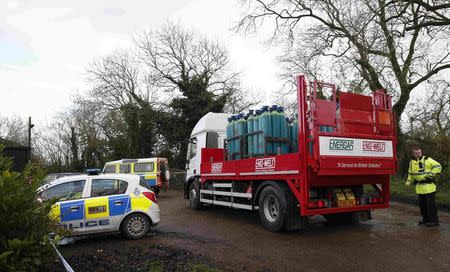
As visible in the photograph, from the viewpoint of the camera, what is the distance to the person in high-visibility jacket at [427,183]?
9750 mm

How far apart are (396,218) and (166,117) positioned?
82.7ft

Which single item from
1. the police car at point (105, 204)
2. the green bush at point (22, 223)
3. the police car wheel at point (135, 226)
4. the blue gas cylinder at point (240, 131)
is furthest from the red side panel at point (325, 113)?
the green bush at point (22, 223)

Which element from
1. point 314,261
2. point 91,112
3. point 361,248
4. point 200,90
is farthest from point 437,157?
point 91,112

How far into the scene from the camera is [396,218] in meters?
11.5

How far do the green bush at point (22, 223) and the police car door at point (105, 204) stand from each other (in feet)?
13.2

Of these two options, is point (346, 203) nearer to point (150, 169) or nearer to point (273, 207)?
point (273, 207)

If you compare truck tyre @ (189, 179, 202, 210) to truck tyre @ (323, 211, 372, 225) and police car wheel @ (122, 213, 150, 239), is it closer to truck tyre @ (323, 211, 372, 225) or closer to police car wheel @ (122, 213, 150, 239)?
truck tyre @ (323, 211, 372, 225)

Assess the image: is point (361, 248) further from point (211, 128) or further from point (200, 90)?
point (200, 90)

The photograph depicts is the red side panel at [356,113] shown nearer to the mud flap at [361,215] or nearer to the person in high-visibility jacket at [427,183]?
the person in high-visibility jacket at [427,183]

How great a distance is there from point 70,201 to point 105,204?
0.71 meters

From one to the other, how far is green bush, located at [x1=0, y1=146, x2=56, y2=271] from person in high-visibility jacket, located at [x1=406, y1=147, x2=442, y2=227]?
849 centimetres

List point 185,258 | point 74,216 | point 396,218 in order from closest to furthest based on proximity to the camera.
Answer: point 185,258 < point 74,216 < point 396,218

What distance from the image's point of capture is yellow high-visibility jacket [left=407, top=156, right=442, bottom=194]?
9789 mm

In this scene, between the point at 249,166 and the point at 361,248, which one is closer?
the point at 361,248
